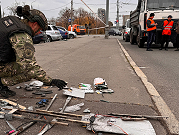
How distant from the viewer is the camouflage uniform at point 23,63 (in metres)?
2.77

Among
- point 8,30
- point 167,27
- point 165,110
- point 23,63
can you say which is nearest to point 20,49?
point 23,63

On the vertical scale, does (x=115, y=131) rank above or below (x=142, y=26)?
below

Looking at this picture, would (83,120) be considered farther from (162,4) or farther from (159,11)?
(162,4)

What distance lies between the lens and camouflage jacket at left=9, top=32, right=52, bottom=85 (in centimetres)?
276

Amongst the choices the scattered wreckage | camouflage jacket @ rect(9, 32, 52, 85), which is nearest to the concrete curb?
the scattered wreckage

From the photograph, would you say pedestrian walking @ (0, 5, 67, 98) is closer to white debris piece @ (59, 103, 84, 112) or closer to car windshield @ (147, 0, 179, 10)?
white debris piece @ (59, 103, 84, 112)

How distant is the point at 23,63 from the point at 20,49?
0.71ft

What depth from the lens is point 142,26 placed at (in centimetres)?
1100

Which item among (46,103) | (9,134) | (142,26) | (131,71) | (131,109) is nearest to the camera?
(9,134)

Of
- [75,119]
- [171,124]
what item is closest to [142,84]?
[171,124]

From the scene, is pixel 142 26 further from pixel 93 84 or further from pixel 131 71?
pixel 93 84

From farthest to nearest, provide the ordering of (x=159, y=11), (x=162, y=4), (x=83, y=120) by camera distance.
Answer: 1. (x=162, y=4)
2. (x=159, y=11)
3. (x=83, y=120)

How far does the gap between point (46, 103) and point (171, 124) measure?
1.91 m

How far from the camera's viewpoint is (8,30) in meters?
2.84
